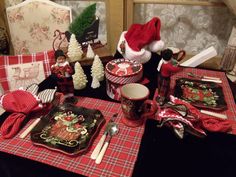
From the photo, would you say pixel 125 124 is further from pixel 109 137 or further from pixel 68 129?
pixel 68 129

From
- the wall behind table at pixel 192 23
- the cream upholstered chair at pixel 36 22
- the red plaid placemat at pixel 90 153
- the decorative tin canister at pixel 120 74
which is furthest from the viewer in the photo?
the cream upholstered chair at pixel 36 22

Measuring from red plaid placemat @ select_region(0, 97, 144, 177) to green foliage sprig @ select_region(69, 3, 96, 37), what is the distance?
2.29ft

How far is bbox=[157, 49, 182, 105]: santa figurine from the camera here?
74 centimetres

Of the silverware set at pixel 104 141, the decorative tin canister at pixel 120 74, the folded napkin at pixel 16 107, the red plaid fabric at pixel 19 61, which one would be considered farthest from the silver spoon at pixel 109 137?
the red plaid fabric at pixel 19 61

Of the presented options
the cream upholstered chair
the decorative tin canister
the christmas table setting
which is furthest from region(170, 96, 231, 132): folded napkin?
the cream upholstered chair

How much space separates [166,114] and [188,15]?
34.9 inches

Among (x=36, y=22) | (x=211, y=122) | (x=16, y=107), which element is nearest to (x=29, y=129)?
(x=16, y=107)

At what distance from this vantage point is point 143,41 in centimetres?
86

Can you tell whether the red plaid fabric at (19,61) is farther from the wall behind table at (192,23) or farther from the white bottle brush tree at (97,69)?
the wall behind table at (192,23)

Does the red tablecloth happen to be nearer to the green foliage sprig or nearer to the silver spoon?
the silver spoon

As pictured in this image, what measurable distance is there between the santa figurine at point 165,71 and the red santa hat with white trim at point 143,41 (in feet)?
0.38

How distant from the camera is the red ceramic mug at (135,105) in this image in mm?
667

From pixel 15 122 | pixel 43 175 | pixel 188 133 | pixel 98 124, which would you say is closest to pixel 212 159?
pixel 188 133

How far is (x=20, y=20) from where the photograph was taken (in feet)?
4.97
